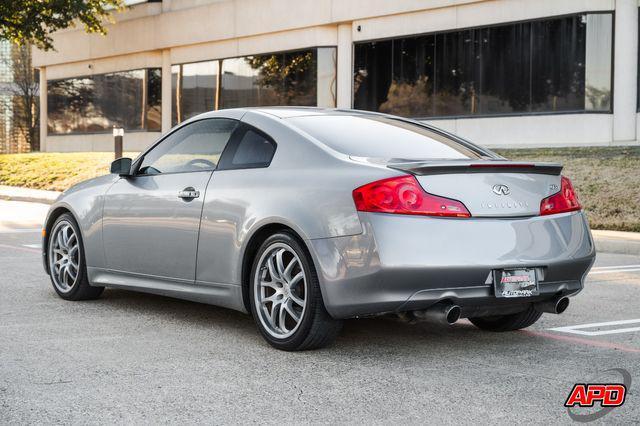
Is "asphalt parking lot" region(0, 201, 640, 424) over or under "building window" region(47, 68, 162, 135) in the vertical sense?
under

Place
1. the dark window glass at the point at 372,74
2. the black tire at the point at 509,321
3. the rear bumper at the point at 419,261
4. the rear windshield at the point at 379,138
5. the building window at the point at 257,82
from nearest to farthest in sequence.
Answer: the rear bumper at the point at 419,261 < the rear windshield at the point at 379,138 < the black tire at the point at 509,321 < the dark window glass at the point at 372,74 < the building window at the point at 257,82

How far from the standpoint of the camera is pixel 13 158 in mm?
35625

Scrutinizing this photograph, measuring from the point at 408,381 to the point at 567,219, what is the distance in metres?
1.60

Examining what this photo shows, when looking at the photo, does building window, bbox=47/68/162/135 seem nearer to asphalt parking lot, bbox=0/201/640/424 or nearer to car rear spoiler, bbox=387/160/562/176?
asphalt parking lot, bbox=0/201/640/424

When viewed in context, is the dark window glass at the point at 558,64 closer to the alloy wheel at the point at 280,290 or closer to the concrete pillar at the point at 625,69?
the concrete pillar at the point at 625,69

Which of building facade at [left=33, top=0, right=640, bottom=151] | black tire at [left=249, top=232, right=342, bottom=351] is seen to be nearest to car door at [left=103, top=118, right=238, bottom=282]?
black tire at [left=249, top=232, right=342, bottom=351]

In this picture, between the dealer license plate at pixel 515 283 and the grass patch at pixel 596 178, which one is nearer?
the dealer license plate at pixel 515 283

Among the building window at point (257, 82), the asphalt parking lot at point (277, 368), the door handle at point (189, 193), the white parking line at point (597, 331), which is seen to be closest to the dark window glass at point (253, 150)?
the door handle at point (189, 193)

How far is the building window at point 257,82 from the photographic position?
30.5 m

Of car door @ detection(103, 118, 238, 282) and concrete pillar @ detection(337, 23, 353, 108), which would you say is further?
concrete pillar @ detection(337, 23, 353, 108)

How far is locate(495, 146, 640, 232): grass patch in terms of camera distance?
54.1 ft

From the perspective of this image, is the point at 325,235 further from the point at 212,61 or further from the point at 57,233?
the point at 212,61

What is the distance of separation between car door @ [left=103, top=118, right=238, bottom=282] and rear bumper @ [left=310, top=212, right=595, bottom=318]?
1.34 m

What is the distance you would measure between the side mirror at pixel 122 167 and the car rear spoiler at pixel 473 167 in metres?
2.54
